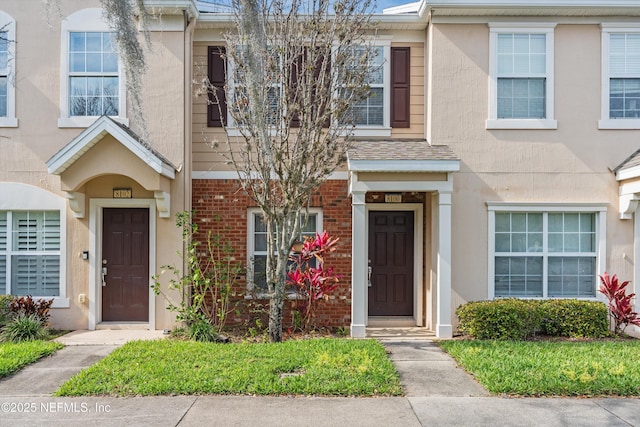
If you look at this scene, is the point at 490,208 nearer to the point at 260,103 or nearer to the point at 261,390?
the point at 260,103

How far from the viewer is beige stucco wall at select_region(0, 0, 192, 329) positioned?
9.20m

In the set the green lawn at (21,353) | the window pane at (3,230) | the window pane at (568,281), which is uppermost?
the window pane at (3,230)

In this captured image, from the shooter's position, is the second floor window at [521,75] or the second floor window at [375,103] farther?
the second floor window at [375,103]

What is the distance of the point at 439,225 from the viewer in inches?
342

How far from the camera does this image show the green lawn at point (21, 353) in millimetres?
6627

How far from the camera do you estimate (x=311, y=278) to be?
8875 mm

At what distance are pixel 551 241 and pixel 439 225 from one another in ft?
7.73

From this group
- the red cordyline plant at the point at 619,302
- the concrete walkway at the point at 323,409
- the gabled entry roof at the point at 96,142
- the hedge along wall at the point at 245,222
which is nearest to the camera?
the concrete walkway at the point at 323,409

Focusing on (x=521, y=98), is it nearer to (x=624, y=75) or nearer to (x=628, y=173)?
(x=624, y=75)

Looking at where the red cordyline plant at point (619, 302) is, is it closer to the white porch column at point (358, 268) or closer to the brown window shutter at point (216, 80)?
the white porch column at point (358, 268)

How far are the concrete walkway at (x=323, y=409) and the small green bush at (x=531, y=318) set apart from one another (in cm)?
230

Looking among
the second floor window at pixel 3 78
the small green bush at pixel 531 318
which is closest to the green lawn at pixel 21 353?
the second floor window at pixel 3 78

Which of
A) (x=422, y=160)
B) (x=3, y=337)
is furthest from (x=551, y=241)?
(x=3, y=337)

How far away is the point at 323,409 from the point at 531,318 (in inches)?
184
